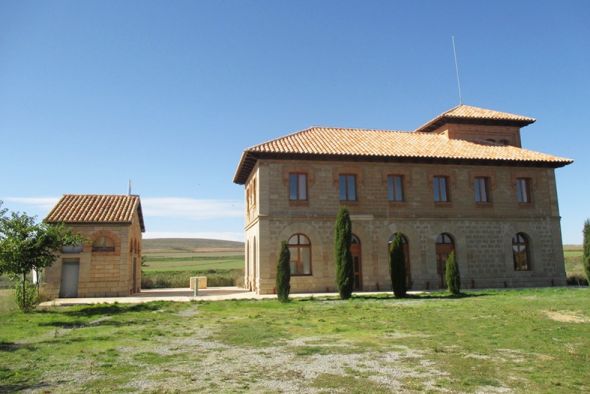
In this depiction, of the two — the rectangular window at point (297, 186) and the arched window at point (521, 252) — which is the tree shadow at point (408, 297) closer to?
the rectangular window at point (297, 186)

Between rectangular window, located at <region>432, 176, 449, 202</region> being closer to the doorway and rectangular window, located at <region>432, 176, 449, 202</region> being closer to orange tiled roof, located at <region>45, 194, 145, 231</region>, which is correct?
the doorway

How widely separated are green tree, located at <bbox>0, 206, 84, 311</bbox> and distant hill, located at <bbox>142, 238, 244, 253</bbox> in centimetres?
5541

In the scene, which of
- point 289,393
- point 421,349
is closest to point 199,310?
Answer: point 421,349

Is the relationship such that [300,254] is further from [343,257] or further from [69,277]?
[69,277]

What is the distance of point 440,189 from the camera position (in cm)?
2333

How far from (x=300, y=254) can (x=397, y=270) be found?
4.94 meters

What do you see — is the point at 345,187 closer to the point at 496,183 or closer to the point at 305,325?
the point at 496,183

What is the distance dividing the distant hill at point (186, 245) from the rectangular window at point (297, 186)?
169ft

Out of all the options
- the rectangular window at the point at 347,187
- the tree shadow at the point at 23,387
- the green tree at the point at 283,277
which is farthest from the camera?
the rectangular window at the point at 347,187

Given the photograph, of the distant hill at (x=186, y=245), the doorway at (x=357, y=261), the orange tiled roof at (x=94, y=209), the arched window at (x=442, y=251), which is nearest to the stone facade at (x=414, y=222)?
the doorway at (x=357, y=261)

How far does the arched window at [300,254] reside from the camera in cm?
2112

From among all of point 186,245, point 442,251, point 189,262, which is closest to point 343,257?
point 442,251

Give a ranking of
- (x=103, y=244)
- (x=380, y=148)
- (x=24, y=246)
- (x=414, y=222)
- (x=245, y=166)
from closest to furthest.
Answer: (x=24, y=246) < (x=103, y=244) < (x=414, y=222) < (x=380, y=148) < (x=245, y=166)

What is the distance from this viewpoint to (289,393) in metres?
5.30
